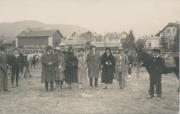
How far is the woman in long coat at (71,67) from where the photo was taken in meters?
14.4

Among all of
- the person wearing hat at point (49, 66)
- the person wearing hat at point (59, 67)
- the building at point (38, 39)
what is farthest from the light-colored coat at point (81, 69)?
the building at point (38, 39)

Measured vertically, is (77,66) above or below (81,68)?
above

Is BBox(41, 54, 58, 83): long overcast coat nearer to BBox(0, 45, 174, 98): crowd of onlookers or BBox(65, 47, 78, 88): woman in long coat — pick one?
BBox(0, 45, 174, 98): crowd of onlookers

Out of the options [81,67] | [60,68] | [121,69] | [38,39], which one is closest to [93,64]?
[81,67]

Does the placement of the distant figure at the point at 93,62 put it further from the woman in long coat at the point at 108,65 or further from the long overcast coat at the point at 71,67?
the long overcast coat at the point at 71,67

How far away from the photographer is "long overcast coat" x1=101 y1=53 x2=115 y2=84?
14.6 metres

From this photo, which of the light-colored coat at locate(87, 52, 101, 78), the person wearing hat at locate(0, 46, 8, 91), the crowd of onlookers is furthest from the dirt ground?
the light-colored coat at locate(87, 52, 101, 78)

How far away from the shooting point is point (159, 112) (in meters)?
9.04

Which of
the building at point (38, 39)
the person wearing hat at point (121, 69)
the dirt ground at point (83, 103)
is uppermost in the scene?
the building at point (38, 39)

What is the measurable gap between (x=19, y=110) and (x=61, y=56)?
475 centimetres

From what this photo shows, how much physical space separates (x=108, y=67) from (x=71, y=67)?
1.53m

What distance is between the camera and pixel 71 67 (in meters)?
14.5

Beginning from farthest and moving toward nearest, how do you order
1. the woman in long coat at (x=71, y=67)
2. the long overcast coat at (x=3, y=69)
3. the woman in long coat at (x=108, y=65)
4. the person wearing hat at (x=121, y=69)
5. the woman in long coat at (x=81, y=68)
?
the woman in long coat at (x=81, y=68), the person wearing hat at (x=121, y=69), the woman in long coat at (x=108, y=65), the woman in long coat at (x=71, y=67), the long overcast coat at (x=3, y=69)

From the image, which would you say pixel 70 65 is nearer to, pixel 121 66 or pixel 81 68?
pixel 81 68
